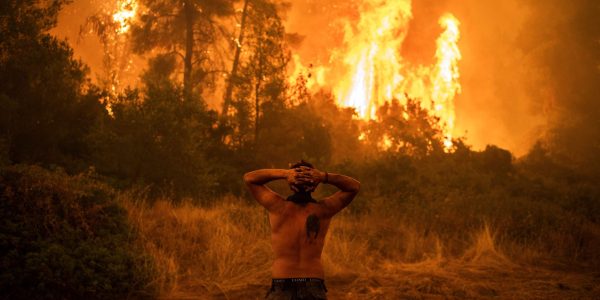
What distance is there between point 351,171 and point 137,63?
51.2 m

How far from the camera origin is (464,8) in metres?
58.6

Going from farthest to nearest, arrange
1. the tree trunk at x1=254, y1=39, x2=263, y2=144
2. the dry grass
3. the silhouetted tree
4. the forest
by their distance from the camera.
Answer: the silhouetted tree
the tree trunk at x1=254, y1=39, x2=263, y2=144
the dry grass
the forest

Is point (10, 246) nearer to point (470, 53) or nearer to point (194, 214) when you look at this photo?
point (194, 214)

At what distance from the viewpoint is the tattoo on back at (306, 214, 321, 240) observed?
3627mm

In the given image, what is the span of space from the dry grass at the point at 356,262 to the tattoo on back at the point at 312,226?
3.60m

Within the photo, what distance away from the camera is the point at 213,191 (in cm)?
1399

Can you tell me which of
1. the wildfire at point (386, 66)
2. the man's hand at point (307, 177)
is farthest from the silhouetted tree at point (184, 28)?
the man's hand at point (307, 177)

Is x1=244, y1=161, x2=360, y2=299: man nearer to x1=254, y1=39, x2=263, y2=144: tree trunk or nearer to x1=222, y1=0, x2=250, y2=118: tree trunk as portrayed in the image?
x1=254, y1=39, x2=263, y2=144: tree trunk

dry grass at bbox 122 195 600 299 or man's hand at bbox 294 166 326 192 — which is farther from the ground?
man's hand at bbox 294 166 326 192

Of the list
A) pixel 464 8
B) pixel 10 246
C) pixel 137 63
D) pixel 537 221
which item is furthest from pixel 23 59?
pixel 464 8

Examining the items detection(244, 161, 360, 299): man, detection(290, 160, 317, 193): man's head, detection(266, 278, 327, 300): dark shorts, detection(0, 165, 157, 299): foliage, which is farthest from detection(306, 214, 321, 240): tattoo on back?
detection(0, 165, 157, 299): foliage

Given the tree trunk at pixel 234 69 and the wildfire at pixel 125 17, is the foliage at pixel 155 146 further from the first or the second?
the wildfire at pixel 125 17

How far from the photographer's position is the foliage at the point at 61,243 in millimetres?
5723

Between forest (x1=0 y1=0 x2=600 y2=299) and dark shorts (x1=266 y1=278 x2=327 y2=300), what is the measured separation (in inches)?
137
